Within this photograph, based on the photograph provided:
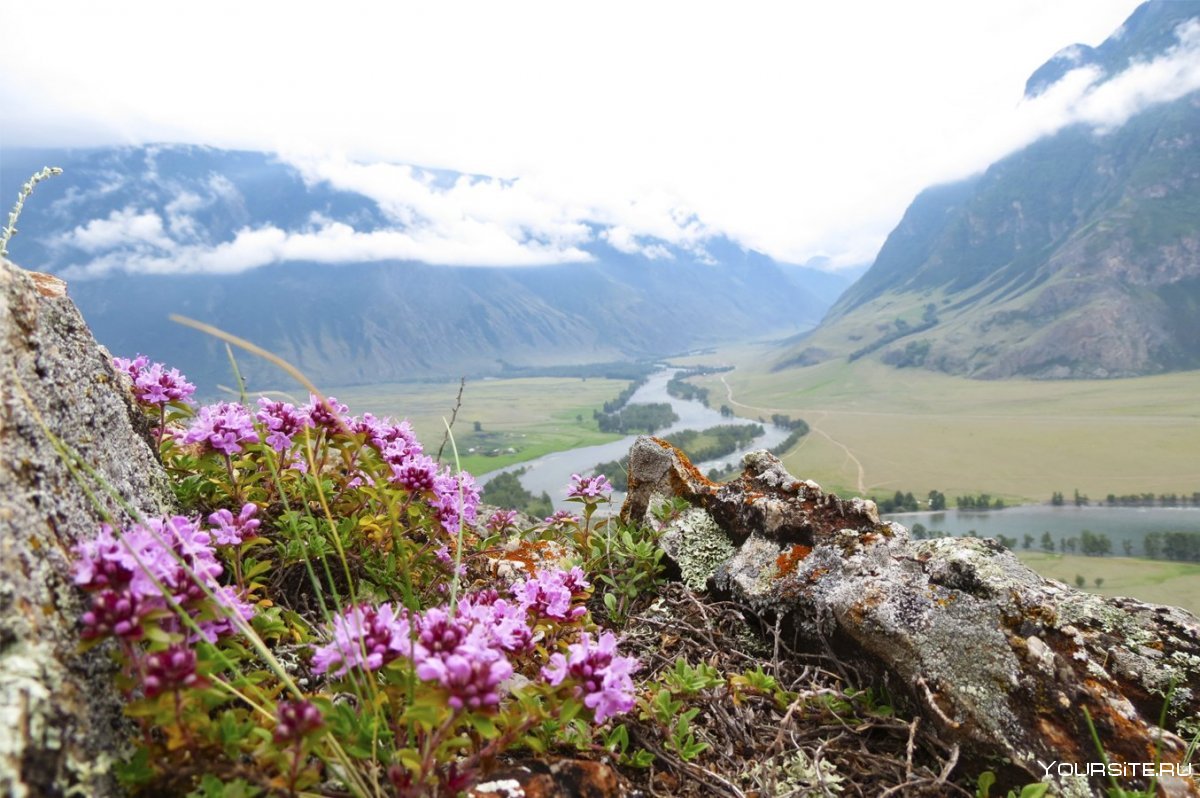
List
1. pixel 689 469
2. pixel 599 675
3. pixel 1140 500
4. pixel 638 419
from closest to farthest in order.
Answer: pixel 599 675, pixel 689 469, pixel 1140 500, pixel 638 419

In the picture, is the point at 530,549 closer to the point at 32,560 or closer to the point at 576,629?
the point at 576,629

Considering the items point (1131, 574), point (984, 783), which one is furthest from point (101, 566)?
point (1131, 574)

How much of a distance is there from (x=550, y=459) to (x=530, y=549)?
385ft

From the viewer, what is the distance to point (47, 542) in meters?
2.00

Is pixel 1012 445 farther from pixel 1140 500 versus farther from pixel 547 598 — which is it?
pixel 547 598

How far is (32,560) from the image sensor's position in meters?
1.89

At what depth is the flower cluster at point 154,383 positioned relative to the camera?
397 cm

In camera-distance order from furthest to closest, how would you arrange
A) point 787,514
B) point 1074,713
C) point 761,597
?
point 787,514 → point 761,597 → point 1074,713

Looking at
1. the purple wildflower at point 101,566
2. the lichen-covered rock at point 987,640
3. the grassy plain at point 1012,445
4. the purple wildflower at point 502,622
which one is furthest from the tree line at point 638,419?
the purple wildflower at point 101,566

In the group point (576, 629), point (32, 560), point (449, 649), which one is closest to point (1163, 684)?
point (576, 629)

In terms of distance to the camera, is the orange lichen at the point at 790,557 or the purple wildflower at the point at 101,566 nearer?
the purple wildflower at the point at 101,566

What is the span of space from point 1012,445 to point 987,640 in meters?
164

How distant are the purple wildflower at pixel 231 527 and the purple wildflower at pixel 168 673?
92cm

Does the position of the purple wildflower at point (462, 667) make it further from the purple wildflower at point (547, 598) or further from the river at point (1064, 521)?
the river at point (1064, 521)
